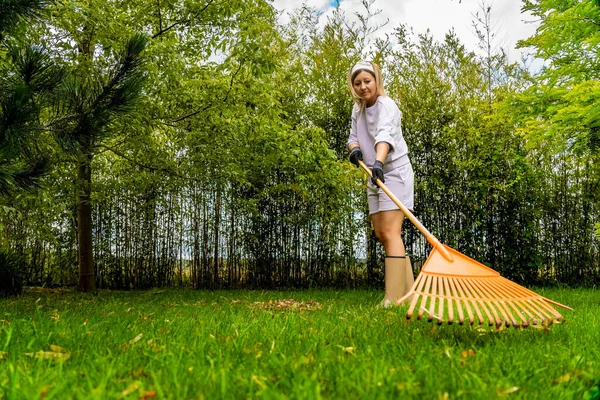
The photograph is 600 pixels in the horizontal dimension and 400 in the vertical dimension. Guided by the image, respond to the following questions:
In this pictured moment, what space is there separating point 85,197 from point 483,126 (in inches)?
172

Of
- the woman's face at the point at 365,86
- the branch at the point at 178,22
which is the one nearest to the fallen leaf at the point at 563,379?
the woman's face at the point at 365,86

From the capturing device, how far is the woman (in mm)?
2891

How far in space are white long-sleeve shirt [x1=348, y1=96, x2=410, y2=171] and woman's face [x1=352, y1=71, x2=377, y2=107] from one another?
0.06m

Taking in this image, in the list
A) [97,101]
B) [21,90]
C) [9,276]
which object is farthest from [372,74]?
[9,276]

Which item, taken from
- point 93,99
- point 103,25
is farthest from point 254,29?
point 93,99

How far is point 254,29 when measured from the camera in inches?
147

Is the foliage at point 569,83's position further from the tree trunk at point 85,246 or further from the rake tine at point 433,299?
the tree trunk at point 85,246

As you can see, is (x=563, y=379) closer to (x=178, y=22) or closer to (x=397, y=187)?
(x=397, y=187)

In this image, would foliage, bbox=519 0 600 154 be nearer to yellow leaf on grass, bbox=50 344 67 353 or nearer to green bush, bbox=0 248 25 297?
yellow leaf on grass, bbox=50 344 67 353

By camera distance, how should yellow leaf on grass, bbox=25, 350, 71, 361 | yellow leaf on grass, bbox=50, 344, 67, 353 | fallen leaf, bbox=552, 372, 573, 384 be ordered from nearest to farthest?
fallen leaf, bbox=552, 372, 573, 384, yellow leaf on grass, bbox=25, 350, 71, 361, yellow leaf on grass, bbox=50, 344, 67, 353

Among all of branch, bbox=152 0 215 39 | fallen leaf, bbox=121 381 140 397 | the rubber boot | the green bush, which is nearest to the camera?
fallen leaf, bbox=121 381 140 397

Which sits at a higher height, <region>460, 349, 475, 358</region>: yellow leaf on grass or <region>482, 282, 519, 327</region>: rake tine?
<region>482, 282, 519, 327</region>: rake tine

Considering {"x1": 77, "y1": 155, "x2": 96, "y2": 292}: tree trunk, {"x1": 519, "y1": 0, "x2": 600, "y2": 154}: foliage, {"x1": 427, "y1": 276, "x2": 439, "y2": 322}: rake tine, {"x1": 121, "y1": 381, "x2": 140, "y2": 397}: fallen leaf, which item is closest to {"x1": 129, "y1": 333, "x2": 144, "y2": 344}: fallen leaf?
{"x1": 121, "y1": 381, "x2": 140, "y2": 397}: fallen leaf

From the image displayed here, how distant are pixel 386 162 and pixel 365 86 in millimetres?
517
